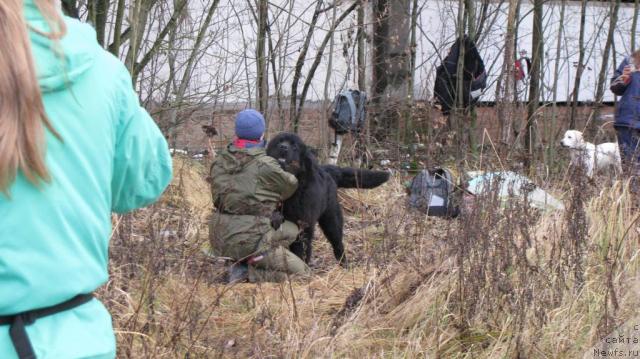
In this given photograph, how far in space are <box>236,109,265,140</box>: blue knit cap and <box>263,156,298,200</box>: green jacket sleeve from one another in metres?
0.25

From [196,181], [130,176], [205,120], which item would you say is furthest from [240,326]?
[205,120]

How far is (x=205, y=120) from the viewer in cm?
965

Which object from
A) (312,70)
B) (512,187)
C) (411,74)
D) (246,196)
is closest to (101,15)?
(246,196)

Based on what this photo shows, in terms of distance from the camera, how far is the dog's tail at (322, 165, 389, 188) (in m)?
6.95

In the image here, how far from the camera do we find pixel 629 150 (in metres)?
6.63

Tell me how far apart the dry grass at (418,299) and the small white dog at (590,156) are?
476 mm

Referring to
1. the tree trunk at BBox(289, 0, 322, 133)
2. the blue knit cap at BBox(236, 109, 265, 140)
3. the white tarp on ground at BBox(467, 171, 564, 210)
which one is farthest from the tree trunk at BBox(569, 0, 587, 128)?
the blue knit cap at BBox(236, 109, 265, 140)

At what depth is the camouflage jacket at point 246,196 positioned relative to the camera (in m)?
5.89

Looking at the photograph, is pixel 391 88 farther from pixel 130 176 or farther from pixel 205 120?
pixel 130 176

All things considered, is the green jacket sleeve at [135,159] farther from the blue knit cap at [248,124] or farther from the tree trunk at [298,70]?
the tree trunk at [298,70]

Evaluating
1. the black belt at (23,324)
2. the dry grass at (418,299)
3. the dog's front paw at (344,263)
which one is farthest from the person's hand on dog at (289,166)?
the black belt at (23,324)

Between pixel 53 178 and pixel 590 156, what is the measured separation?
5306 millimetres

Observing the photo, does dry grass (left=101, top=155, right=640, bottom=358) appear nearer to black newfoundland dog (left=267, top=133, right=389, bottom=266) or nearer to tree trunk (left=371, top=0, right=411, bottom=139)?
black newfoundland dog (left=267, top=133, right=389, bottom=266)

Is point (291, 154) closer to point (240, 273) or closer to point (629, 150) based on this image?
point (240, 273)
